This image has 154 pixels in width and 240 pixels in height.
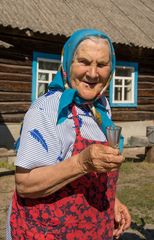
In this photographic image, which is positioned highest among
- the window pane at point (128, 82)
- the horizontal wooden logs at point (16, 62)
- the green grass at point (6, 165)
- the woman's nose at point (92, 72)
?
the horizontal wooden logs at point (16, 62)

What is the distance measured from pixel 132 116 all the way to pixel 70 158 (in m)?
10.6

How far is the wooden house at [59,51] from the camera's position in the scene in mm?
9602

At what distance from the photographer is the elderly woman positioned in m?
1.63

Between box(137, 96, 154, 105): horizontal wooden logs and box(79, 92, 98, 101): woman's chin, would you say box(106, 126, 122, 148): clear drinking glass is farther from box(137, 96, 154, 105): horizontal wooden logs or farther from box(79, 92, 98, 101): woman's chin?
box(137, 96, 154, 105): horizontal wooden logs

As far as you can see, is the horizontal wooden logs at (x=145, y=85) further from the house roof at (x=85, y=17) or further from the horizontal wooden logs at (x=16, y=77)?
the horizontal wooden logs at (x=16, y=77)

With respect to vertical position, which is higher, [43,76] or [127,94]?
[43,76]

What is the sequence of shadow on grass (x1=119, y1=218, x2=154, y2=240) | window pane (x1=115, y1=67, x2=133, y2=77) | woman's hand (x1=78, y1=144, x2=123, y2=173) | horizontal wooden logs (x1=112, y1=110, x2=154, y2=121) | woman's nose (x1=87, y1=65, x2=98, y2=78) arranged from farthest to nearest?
window pane (x1=115, y1=67, x2=133, y2=77) < horizontal wooden logs (x1=112, y1=110, x2=154, y2=121) < shadow on grass (x1=119, y1=218, x2=154, y2=240) < woman's nose (x1=87, y1=65, x2=98, y2=78) < woman's hand (x1=78, y1=144, x2=123, y2=173)

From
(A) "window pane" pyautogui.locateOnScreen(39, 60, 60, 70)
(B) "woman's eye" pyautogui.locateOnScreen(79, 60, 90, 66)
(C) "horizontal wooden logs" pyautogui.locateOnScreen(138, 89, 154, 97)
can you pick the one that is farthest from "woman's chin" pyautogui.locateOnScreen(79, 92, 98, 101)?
(C) "horizontal wooden logs" pyautogui.locateOnScreen(138, 89, 154, 97)

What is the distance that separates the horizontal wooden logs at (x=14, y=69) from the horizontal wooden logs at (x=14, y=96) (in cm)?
53

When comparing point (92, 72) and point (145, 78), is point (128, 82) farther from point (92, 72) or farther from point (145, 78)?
point (92, 72)

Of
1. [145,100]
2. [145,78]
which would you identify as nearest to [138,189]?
[145,100]

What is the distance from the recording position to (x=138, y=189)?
6477 mm

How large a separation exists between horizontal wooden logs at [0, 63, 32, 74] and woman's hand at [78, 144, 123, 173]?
8.30 meters

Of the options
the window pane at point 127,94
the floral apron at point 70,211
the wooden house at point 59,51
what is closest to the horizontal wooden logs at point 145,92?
the wooden house at point 59,51
